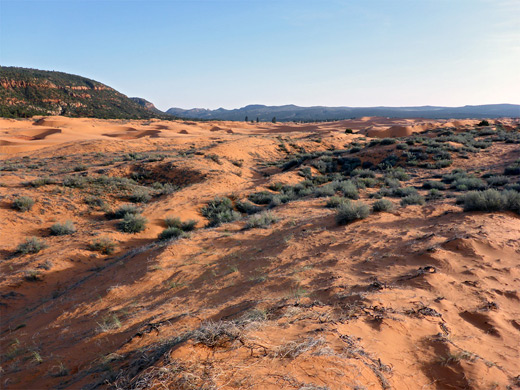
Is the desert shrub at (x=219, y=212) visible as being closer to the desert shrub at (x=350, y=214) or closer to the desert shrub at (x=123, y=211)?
the desert shrub at (x=123, y=211)

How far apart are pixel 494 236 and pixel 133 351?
21.3ft

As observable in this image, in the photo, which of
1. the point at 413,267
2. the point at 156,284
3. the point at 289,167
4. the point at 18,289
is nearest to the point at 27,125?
the point at 289,167

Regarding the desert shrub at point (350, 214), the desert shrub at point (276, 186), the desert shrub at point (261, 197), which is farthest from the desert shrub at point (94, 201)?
the desert shrub at point (350, 214)

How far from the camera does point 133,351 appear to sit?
11.0 ft

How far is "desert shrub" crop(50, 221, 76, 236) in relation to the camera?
31.6 ft

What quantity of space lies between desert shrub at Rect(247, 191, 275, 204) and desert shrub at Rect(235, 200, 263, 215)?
2.28ft

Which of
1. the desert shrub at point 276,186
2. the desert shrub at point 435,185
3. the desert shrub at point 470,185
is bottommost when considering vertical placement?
the desert shrub at point 276,186

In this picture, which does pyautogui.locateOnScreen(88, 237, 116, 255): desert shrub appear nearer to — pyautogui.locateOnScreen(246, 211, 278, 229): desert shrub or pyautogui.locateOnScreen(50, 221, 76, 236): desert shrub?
pyautogui.locateOnScreen(50, 221, 76, 236): desert shrub

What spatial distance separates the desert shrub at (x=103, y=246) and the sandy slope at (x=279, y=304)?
0.24 meters

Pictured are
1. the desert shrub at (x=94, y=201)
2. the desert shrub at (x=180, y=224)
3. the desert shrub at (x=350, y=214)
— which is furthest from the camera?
the desert shrub at (x=94, y=201)

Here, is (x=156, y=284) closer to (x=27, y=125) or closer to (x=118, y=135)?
(x=118, y=135)

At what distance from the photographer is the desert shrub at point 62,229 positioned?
9635 millimetres

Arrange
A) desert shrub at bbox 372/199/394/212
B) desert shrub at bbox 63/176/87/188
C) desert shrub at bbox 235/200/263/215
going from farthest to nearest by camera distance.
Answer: desert shrub at bbox 63/176/87/188 → desert shrub at bbox 235/200/263/215 → desert shrub at bbox 372/199/394/212

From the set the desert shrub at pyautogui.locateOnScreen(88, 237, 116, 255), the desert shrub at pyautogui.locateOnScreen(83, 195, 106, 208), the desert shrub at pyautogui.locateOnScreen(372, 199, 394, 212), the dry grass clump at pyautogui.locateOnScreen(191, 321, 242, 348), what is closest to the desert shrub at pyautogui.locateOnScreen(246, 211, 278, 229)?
the desert shrub at pyautogui.locateOnScreen(372, 199, 394, 212)
